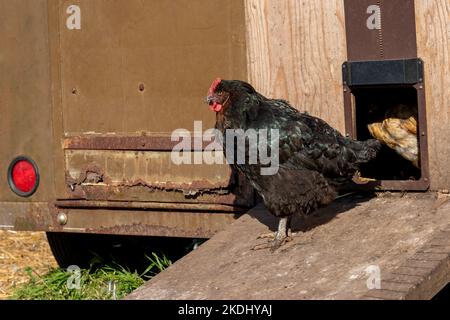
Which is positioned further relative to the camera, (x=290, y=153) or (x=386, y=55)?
(x=386, y=55)

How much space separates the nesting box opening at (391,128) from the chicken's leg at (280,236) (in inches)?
35.7

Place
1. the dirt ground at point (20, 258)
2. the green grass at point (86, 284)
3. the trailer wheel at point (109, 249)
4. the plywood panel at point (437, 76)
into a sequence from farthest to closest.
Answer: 1. the dirt ground at point (20, 258)
2. the trailer wheel at point (109, 249)
3. the green grass at point (86, 284)
4. the plywood panel at point (437, 76)

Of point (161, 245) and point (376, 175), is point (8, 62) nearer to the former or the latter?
point (161, 245)

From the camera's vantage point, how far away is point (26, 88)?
6.43m

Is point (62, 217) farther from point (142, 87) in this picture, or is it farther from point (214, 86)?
point (214, 86)

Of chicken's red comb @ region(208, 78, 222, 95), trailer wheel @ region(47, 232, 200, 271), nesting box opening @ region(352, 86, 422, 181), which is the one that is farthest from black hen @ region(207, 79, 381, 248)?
trailer wheel @ region(47, 232, 200, 271)

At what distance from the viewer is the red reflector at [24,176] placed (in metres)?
6.43

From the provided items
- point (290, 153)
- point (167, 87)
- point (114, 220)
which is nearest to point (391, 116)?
point (290, 153)

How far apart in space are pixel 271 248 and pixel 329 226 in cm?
40

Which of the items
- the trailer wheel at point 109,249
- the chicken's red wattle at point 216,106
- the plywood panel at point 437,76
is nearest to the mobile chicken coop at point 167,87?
the plywood panel at point 437,76

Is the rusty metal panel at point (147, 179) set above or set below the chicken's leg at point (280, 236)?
Answer: above

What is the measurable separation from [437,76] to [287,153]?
3.22ft

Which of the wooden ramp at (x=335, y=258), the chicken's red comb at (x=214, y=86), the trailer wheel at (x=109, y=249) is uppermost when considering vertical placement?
the chicken's red comb at (x=214, y=86)

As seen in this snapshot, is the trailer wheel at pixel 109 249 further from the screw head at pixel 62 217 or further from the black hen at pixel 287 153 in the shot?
the black hen at pixel 287 153
